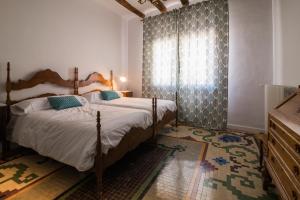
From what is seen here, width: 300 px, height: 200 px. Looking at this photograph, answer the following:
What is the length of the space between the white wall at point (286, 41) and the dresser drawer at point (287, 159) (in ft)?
3.86

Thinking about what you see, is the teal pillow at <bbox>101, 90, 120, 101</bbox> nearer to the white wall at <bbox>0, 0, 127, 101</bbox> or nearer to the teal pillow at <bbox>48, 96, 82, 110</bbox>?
the white wall at <bbox>0, 0, 127, 101</bbox>

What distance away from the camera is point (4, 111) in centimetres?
240

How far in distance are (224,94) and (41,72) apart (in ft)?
11.9

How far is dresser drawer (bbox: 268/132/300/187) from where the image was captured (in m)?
1.00

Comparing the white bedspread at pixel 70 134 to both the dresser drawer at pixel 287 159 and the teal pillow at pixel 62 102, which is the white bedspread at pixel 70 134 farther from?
the dresser drawer at pixel 287 159

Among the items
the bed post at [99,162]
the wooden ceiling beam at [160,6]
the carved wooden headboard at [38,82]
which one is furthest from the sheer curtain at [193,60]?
the bed post at [99,162]

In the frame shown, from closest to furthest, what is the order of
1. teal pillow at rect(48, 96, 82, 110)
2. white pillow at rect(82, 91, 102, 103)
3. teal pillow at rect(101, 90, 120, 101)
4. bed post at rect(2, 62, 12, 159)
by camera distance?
bed post at rect(2, 62, 12, 159) < teal pillow at rect(48, 96, 82, 110) < white pillow at rect(82, 91, 102, 103) < teal pillow at rect(101, 90, 120, 101)

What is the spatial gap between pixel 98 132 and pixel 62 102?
164 cm

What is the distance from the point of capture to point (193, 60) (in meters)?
3.98

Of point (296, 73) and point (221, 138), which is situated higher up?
point (296, 73)

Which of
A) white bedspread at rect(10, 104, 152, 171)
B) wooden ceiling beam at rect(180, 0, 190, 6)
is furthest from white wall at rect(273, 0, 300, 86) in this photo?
white bedspread at rect(10, 104, 152, 171)

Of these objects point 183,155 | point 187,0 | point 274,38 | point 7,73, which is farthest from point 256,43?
point 7,73

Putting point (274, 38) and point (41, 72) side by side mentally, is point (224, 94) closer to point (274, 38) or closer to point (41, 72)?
point (274, 38)

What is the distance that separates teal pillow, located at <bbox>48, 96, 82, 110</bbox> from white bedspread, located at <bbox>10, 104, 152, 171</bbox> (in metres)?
0.38
